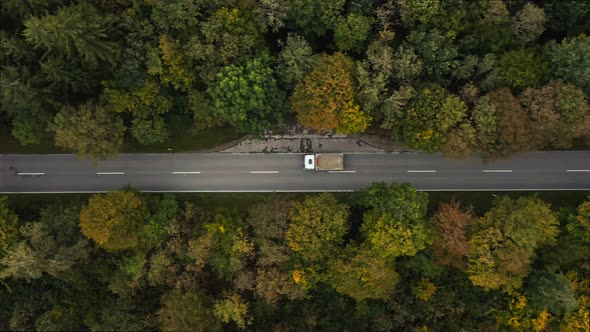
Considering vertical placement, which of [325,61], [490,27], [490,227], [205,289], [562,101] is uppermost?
[490,27]

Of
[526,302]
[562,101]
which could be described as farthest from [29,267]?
[562,101]

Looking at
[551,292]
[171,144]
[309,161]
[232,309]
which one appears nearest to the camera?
[551,292]

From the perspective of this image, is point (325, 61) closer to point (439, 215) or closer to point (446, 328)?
point (439, 215)

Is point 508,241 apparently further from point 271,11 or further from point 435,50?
point 271,11

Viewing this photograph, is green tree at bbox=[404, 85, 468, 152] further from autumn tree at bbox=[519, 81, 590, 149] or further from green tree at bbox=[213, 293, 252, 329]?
green tree at bbox=[213, 293, 252, 329]

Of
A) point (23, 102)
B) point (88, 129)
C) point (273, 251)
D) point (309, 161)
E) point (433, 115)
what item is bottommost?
point (273, 251)

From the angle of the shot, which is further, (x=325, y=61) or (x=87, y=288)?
(x=87, y=288)

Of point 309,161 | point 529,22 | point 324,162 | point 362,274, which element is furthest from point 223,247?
point 529,22
